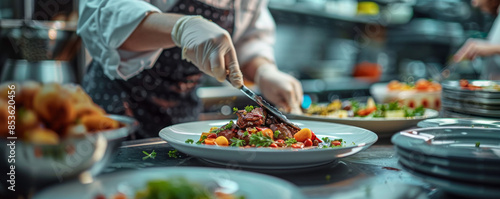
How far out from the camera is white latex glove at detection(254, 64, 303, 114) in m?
1.95

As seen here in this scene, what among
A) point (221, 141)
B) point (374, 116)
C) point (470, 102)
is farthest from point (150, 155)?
point (470, 102)

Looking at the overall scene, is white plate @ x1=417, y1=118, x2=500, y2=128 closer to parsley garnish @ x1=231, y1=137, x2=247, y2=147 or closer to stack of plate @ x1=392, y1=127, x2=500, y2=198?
stack of plate @ x1=392, y1=127, x2=500, y2=198

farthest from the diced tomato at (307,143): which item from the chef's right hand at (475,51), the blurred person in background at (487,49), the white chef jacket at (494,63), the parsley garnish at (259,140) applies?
the white chef jacket at (494,63)

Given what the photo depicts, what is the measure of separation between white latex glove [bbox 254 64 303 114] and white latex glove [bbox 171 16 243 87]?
55cm

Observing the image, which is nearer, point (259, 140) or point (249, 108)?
point (259, 140)

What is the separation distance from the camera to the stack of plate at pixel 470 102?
5.28 ft

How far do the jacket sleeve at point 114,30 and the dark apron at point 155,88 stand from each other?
209 millimetres

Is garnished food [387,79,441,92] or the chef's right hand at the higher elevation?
the chef's right hand

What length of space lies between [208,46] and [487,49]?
2.67 m

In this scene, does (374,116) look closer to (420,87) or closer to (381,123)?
(381,123)

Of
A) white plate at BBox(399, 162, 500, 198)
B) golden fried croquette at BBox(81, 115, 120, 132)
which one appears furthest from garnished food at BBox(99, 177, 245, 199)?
white plate at BBox(399, 162, 500, 198)

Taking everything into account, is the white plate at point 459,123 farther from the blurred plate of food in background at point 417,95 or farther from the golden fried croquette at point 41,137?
the golden fried croquette at point 41,137

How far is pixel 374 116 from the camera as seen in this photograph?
1580mm

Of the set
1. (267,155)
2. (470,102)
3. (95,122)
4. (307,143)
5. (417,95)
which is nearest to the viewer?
(95,122)
